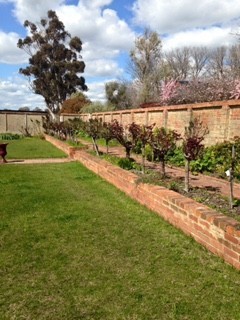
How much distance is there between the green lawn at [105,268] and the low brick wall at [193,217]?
108 millimetres

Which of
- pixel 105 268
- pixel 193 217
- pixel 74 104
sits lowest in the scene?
pixel 105 268

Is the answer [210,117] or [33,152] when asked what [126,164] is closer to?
[210,117]

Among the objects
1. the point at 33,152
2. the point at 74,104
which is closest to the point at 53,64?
the point at 74,104

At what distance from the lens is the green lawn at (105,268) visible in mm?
2715

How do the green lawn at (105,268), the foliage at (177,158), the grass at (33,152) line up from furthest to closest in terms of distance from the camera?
the grass at (33,152) < the foliage at (177,158) < the green lawn at (105,268)

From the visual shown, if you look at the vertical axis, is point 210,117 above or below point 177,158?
above

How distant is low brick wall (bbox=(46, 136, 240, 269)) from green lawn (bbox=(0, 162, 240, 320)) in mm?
108

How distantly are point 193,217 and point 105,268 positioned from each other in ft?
4.19

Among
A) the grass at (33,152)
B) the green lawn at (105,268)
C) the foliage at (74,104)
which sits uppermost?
the foliage at (74,104)

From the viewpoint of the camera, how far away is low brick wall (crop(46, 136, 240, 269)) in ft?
11.2

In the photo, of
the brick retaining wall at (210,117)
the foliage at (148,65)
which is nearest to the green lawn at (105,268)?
the brick retaining wall at (210,117)

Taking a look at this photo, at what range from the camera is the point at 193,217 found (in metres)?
4.08

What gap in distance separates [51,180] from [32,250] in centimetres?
427

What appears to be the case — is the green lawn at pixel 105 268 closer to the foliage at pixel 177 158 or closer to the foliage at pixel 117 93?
the foliage at pixel 177 158
